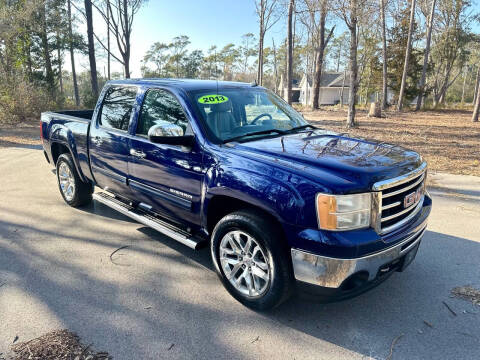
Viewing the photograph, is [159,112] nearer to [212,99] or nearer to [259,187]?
[212,99]

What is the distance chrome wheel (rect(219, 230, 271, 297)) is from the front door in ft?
1.58

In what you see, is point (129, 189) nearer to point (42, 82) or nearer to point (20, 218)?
point (20, 218)

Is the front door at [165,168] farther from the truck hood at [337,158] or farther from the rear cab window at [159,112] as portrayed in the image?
the truck hood at [337,158]

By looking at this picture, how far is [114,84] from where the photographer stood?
184 inches

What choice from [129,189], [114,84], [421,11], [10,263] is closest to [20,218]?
[10,263]

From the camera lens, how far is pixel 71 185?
5539 mm

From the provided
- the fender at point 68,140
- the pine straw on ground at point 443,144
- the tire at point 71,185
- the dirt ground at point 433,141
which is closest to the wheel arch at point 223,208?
the fender at point 68,140

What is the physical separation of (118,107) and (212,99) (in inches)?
57.3

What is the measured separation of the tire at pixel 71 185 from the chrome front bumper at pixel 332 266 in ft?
13.1

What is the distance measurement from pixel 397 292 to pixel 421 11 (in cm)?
3575

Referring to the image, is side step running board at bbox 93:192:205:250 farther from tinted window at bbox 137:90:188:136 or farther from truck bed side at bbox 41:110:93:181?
tinted window at bbox 137:90:188:136

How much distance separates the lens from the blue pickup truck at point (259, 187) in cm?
252

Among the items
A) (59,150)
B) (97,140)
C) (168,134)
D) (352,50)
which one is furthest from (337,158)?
(352,50)

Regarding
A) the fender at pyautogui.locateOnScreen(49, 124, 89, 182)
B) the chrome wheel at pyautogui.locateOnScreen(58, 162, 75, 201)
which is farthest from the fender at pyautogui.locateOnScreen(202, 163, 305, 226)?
the chrome wheel at pyautogui.locateOnScreen(58, 162, 75, 201)
